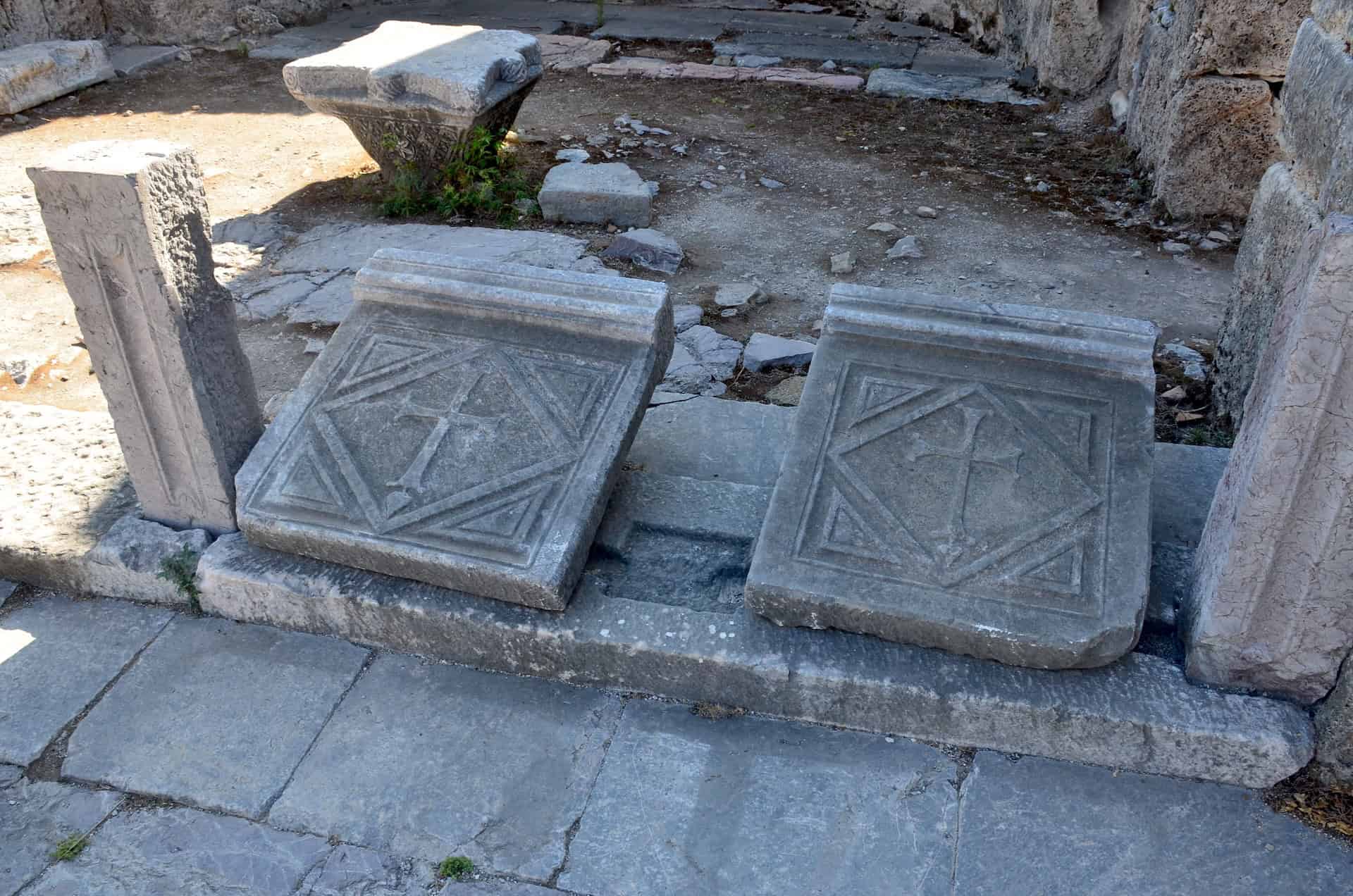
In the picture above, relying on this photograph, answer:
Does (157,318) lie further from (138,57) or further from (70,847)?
(138,57)

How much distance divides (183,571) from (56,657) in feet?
1.15

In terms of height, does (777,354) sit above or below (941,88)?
below

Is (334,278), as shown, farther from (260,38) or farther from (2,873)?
(260,38)

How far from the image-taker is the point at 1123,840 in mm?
1967

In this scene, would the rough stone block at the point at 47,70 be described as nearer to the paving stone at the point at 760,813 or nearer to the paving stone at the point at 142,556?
the paving stone at the point at 142,556

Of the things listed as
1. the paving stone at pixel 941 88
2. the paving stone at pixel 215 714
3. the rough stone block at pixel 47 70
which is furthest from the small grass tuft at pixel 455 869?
the rough stone block at pixel 47 70

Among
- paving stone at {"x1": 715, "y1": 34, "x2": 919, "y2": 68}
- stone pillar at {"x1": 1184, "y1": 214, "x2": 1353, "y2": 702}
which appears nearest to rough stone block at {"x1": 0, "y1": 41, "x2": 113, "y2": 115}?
paving stone at {"x1": 715, "y1": 34, "x2": 919, "y2": 68}

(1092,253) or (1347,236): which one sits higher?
(1347,236)

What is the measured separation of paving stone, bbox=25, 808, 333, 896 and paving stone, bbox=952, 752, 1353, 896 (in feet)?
4.35

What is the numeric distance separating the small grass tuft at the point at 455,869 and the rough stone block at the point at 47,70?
22.7ft

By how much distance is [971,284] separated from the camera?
14.9 ft

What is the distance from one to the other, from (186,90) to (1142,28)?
6525mm

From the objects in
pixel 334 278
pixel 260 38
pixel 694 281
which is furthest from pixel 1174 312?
pixel 260 38

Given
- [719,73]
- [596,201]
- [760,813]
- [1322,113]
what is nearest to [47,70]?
[596,201]
